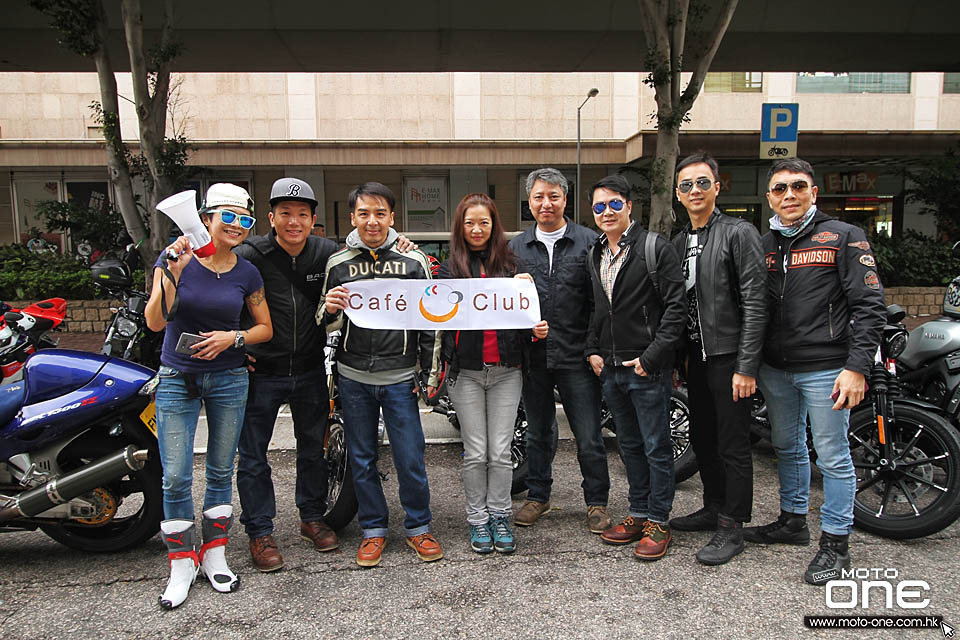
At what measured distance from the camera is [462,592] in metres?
3.24

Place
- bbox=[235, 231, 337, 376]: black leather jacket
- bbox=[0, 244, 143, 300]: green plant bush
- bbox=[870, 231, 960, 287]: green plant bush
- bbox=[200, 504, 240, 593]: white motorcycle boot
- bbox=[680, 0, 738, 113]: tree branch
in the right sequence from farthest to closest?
bbox=[870, 231, 960, 287]: green plant bush → bbox=[0, 244, 143, 300]: green plant bush → bbox=[680, 0, 738, 113]: tree branch → bbox=[235, 231, 337, 376]: black leather jacket → bbox=[200, 504, 240, 593]: white motorcycle boot

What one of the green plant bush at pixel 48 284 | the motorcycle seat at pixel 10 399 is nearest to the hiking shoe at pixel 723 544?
the motorcycle seat at pixel 10 399

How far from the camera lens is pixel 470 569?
3479mm

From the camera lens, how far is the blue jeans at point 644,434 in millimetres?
3588

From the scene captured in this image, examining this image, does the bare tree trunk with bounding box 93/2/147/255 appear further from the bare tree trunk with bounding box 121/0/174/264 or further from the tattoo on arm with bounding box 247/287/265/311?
the tattoo on arm with bounding box 247/287/265/311

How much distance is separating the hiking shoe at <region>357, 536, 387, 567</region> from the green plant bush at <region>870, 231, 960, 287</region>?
42.1 feet

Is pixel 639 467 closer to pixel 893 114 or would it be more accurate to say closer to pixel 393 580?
pixel 393 580

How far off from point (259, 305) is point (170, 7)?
668 cm

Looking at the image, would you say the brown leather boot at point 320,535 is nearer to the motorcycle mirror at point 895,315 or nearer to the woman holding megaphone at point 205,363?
the woman holding megaphone at point 205,363

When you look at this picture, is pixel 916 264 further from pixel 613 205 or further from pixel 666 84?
pixel 613 205

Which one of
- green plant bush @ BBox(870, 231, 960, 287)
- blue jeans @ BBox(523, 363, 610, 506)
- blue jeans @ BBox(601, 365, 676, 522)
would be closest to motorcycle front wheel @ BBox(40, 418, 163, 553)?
blue jeans @ BBox(523, 363, 610, 506)

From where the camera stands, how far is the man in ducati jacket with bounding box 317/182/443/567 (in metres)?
3.56

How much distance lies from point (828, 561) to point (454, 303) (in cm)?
240

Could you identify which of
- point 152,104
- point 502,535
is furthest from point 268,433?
point 152,104
